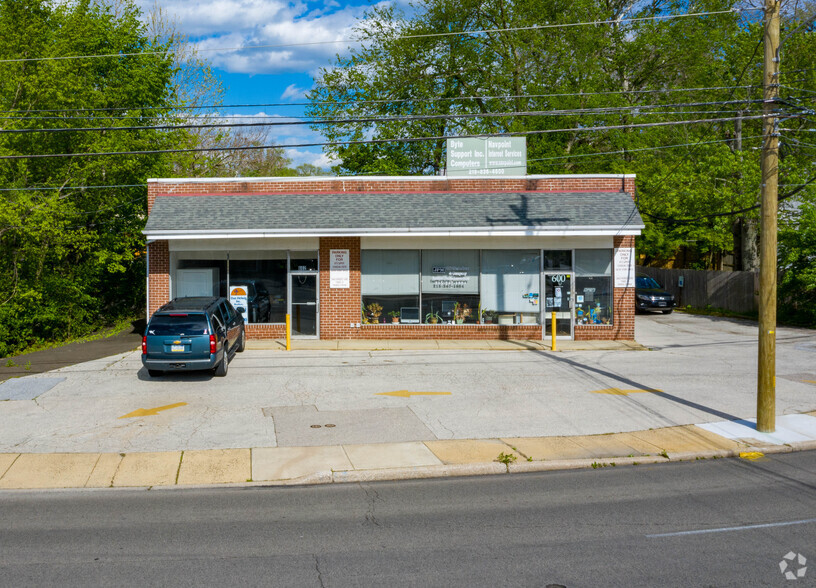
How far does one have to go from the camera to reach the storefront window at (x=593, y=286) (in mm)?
22219

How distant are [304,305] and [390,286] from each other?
9.41ft

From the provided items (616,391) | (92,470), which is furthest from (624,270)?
(92,470)

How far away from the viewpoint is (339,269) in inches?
867

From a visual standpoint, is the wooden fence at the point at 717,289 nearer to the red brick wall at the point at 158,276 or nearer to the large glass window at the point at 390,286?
the large glass window at the point at 390,286

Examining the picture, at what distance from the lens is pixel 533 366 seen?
59.1ft

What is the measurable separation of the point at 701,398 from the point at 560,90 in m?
25.4

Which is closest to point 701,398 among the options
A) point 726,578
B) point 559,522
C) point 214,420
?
point 559,522

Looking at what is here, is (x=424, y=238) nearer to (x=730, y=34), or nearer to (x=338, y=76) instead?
(x=338, y=76)

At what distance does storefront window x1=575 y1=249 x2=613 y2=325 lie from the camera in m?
22.2

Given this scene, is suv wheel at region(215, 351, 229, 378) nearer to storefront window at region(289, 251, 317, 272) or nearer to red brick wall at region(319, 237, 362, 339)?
red brick wall at region(319, 237, 362, 339)

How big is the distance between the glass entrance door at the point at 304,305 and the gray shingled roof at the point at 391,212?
2.02m

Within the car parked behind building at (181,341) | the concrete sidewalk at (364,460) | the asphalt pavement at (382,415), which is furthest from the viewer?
the car parked behind building at (181,341)

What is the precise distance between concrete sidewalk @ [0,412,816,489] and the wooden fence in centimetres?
2205

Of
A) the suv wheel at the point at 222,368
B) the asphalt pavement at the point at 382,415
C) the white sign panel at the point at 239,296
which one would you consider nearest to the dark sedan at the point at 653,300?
the asphalt pavement at the point at 382,415
